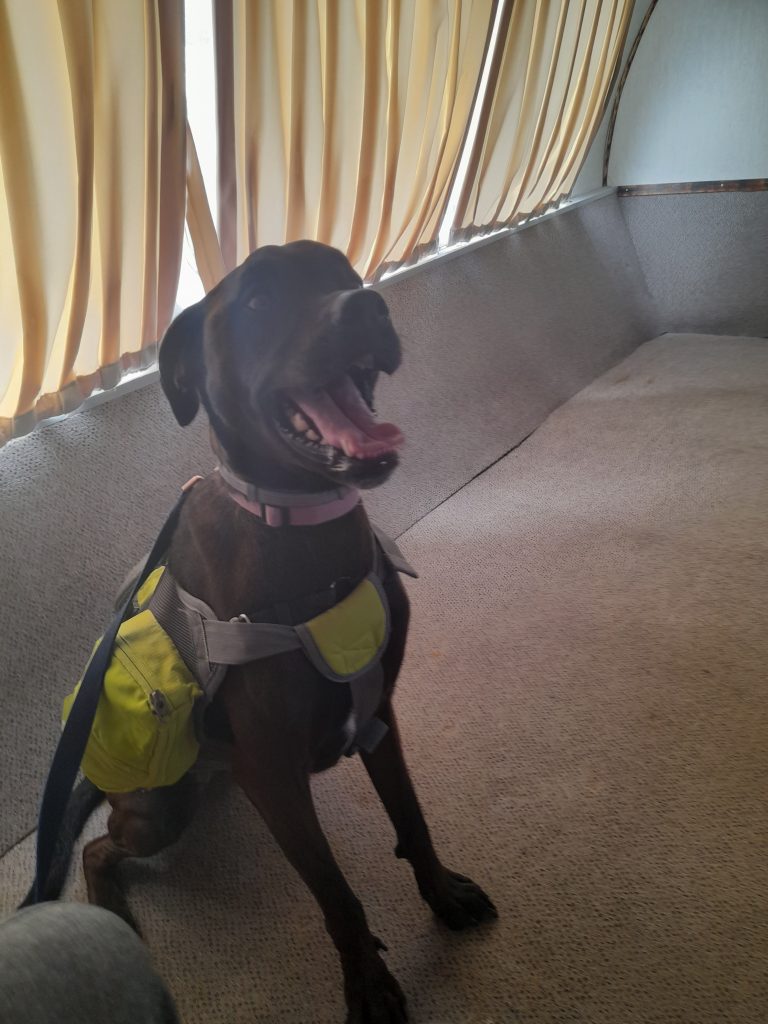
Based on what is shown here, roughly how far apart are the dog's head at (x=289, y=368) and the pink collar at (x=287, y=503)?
0.05 ft

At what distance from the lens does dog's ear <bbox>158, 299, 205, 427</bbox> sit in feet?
3.13

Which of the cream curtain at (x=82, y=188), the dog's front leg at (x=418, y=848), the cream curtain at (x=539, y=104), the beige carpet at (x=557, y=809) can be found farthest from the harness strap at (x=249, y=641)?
the cream curtain at (x=539, y=104)

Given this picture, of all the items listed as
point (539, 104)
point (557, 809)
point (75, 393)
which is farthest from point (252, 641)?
point (539, 104)

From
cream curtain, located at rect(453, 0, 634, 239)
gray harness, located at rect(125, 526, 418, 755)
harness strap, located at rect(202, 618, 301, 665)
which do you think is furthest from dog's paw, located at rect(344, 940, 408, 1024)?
cream curtain, located at rect(453, 0, 634, 239)

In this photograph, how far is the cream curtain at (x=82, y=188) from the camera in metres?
1.15

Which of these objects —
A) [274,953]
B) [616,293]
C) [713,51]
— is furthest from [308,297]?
[713,51]

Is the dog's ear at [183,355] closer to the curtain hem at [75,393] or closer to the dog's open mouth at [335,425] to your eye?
the dog's open mouth at [335,425]

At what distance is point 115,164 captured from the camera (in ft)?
4.30

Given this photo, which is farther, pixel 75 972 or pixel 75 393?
pixel 75 393

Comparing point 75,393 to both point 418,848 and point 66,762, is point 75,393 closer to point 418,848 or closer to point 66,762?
point 66,762

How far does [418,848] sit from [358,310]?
71cm

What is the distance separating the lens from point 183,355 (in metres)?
0.97

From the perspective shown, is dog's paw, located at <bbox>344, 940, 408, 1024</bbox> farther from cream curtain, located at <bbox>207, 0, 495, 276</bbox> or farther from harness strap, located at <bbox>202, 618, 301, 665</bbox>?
cream curtain, located at <bbox>207, 0, 495, 276</bbox>

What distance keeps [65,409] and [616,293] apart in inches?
97.7
